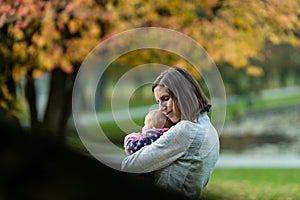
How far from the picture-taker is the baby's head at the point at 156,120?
2338 millimetres

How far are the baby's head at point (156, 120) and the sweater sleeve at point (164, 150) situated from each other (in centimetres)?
7

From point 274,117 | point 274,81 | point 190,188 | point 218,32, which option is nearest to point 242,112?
point 274,117

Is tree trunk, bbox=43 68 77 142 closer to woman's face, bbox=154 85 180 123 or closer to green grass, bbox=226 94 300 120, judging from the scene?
woman's face, bbox=154 85 180 123

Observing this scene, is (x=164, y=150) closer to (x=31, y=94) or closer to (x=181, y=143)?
(x=181, y=143)

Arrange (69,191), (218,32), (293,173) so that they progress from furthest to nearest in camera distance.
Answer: (293,173) → (218,32) → (69,191)

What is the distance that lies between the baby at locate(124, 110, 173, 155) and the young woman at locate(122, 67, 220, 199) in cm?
3

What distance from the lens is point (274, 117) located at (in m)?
Answer: 27.8

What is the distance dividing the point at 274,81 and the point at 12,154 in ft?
120

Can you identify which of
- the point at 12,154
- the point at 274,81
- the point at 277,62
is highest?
the point at 274,81

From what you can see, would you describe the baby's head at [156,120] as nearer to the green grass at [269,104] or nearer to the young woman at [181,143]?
the young woman at [181,143]

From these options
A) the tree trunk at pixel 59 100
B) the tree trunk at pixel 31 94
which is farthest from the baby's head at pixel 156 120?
the tree trunk at pixel 59 100

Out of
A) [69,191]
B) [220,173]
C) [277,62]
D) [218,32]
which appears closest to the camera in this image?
[69,191]

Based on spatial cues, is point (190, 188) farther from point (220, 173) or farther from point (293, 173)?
point (220, 173)

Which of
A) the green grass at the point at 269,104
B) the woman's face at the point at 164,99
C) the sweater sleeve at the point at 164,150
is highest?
the green grass at the point at 269,104
